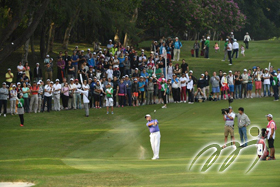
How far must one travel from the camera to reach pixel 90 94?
1468 inches

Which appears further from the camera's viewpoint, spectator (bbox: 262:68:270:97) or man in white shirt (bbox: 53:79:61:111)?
spectator (bbox: 262:68:270:97)

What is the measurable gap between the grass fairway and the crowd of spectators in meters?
1.16

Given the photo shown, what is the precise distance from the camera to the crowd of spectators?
35.3 metres

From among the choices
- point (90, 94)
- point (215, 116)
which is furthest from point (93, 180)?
point (90, 94)

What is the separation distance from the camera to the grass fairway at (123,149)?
18.1 metres

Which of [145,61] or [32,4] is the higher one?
[32,4]

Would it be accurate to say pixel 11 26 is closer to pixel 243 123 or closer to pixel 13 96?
pixel 13 96

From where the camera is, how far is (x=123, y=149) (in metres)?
25.4

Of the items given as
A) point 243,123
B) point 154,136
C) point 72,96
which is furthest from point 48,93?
point 243,123

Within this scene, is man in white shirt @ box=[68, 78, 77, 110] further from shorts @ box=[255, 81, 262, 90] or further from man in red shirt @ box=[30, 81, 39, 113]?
shorts @ box=[255, 81, 262, 90]

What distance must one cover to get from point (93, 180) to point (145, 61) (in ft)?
81.3

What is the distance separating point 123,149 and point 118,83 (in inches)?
515

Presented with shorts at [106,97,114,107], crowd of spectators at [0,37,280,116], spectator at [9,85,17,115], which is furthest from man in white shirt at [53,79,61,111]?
shorts at [106,97,114,107]

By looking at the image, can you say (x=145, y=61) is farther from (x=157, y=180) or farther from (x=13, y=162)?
(x=157, y=180)
